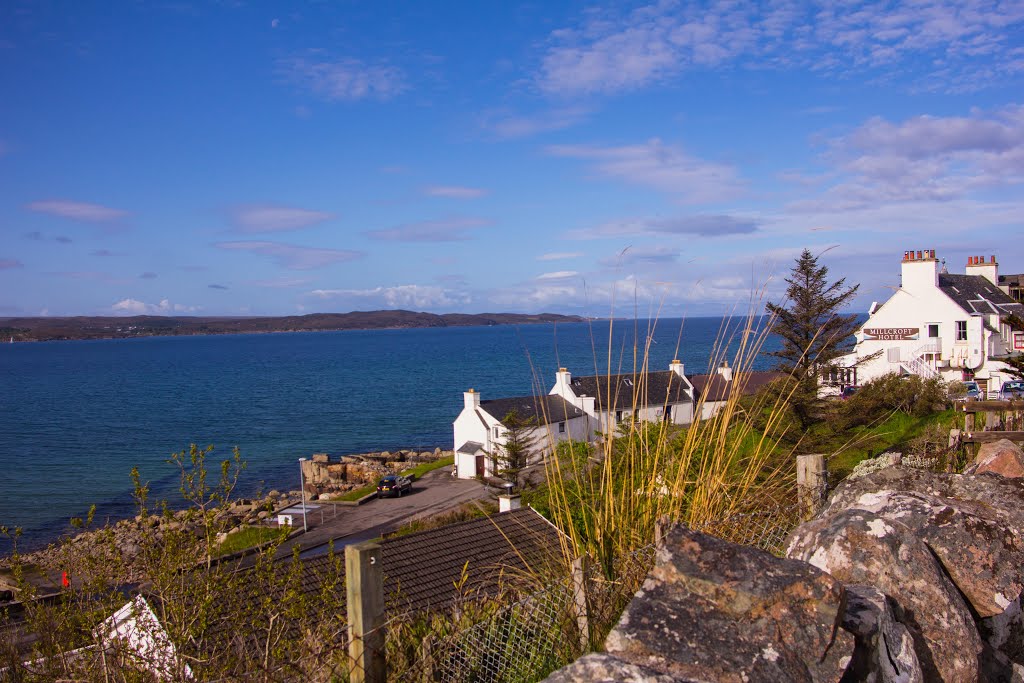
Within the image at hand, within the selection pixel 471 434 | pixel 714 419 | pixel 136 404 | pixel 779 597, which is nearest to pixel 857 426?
pixel 471 434

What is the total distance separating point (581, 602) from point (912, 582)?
1389 mm

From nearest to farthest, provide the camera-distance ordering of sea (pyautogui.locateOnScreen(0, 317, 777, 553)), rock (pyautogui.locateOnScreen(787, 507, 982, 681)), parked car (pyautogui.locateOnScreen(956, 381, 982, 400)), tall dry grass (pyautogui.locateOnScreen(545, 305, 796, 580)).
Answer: rock (pyautogui.locateOnScreen(787, 507, 982, 681)), tall dry grass (pyautogui.locateOnScreen(545, 305, 796, 580)), parked car (pyautogui.locateOnScreen(956, 381, 982, 400)), sea (pyautogui.locateOnScreen(0, 317, 777, 553))

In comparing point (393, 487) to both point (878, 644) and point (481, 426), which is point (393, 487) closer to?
point (481, 426)

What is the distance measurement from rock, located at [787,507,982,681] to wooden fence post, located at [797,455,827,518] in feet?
4.73

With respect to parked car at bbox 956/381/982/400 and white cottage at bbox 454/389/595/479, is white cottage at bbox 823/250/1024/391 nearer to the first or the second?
parked car at bbox 956/381/982/400

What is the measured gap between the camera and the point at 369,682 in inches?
125

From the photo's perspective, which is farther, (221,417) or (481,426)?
(221,417)

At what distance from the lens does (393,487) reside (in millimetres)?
34031

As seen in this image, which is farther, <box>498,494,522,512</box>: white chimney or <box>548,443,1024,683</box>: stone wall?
<box>498,494,522,512</box>: white chimney

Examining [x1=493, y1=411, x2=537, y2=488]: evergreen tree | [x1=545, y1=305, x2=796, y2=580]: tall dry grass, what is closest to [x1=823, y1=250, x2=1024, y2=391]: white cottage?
[x1=493, y1=411, x2=537, y2=488]: evergreen tree

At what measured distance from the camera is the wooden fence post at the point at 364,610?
3059 mm

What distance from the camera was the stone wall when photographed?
252 centimetres

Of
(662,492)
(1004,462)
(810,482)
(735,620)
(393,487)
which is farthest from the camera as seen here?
(393,487)

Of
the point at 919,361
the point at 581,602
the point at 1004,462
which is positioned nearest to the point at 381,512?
the point at 919,361
